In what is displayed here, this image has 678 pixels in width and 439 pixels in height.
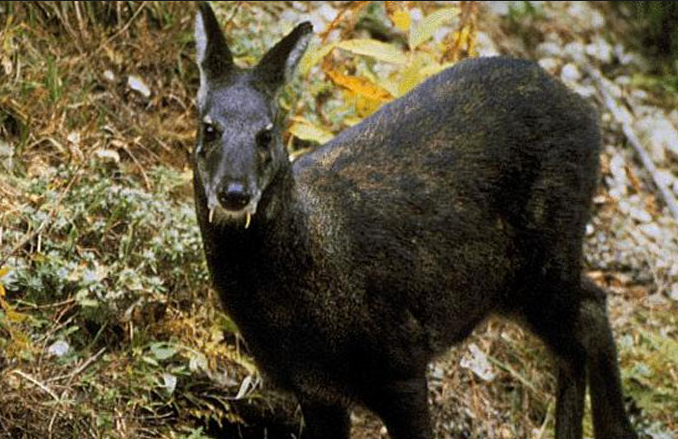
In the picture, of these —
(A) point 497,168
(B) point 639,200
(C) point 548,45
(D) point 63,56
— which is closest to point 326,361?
(A) point 497,168

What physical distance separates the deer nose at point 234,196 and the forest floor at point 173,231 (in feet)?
3.51

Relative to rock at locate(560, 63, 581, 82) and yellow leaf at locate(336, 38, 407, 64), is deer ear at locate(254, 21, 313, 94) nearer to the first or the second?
yellow leaf at locate(336, 38, 407, 64)

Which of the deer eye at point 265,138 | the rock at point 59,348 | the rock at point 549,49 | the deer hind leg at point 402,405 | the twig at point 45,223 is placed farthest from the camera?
the rock at point 549,49

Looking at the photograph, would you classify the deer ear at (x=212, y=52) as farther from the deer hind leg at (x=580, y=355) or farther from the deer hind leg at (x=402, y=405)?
the deer hind leg at (x=580, y=355)

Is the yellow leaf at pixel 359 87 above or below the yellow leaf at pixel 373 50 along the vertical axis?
below

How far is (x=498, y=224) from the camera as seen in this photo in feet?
18.1

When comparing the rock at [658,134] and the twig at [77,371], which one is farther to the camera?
the rock at [658,134]

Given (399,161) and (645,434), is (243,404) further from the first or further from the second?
(645,434)

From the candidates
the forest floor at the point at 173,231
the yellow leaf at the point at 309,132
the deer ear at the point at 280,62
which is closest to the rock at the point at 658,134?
the forest floor at the point at 173,231

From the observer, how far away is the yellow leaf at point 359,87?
6.88 meters

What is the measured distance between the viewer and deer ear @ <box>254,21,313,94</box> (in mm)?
4684

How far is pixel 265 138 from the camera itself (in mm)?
4504

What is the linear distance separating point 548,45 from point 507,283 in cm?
367

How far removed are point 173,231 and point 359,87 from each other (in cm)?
140
